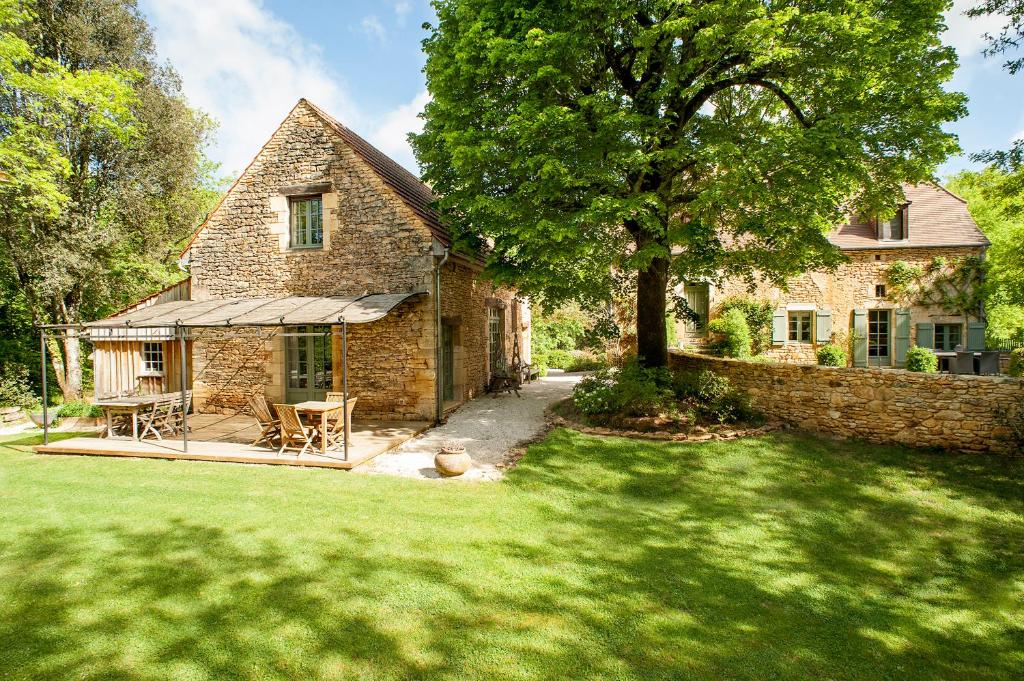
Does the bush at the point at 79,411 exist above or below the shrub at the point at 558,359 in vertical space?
below

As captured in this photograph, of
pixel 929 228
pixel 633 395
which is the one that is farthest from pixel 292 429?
pixel 929 228

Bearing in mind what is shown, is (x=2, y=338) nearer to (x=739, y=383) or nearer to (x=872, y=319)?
(x=739, y=383)

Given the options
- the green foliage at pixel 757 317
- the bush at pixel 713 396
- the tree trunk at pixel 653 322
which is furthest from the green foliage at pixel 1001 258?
the green foliage at pixel 757 317

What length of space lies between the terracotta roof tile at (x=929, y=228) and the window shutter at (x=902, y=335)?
2.59 metres

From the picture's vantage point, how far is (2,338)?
15.4m

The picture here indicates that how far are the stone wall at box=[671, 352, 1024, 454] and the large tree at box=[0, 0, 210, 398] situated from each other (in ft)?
57.2

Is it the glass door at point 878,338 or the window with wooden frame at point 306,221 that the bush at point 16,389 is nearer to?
the window with wooden frame at point 306,221

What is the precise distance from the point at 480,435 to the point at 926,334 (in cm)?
1805

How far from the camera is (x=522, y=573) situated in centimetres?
428

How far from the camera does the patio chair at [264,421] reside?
8.43 meters

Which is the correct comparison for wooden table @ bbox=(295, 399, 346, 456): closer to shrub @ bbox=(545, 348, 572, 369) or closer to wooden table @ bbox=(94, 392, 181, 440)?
wooden table @ bbox=(94, 392, 181, 440)

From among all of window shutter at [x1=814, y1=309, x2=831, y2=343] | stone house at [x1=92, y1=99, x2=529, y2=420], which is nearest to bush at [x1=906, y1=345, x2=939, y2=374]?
window shutter at [x1=814, y1=309, x2=831, y2=343]

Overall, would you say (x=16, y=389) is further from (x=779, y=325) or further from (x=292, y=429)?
(x=779, y=325)

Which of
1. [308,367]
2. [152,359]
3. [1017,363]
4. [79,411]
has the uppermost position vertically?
[152,359]
